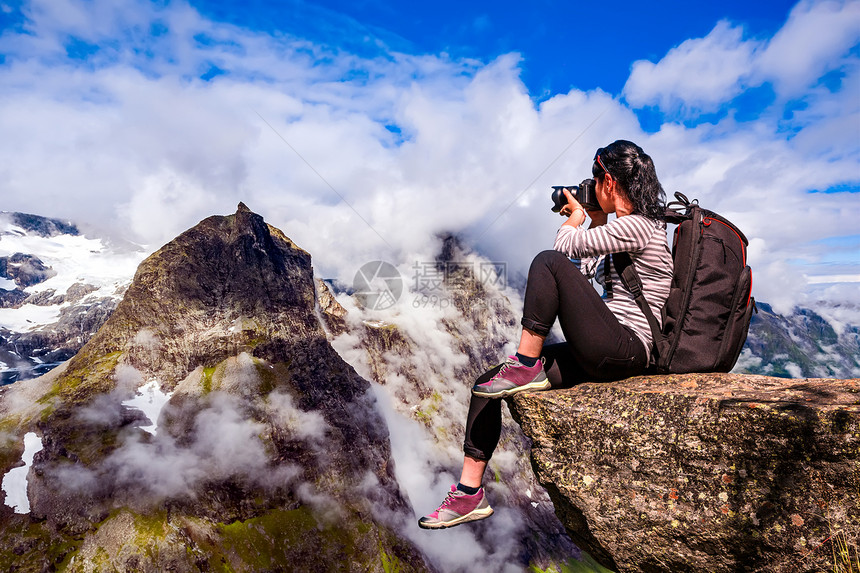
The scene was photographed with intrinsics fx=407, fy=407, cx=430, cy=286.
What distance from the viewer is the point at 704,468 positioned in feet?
20.6

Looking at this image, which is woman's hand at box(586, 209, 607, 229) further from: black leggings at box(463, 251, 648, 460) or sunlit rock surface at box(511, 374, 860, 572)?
sunlit rock surface at box(511, 374, 860, 572)

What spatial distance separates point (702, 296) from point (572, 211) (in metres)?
2.72

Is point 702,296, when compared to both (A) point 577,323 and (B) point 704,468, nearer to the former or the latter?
(A) point 577,323

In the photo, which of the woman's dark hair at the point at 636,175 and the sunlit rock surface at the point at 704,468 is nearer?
the sunlit rock surface at the point at 704,468

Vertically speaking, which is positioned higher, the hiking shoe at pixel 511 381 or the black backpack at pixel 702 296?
the black backpack at pixel 702 296

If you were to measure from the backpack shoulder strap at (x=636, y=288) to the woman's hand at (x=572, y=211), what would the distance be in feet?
3.29

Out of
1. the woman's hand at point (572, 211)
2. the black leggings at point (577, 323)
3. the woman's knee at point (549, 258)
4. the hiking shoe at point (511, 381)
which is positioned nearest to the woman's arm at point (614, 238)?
the woman's knee at point (549, 258)

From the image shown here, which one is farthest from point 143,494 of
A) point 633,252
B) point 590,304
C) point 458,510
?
point 633,252

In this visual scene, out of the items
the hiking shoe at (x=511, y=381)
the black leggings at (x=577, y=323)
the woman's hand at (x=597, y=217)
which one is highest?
the woman's hand at (x=597, y=217)

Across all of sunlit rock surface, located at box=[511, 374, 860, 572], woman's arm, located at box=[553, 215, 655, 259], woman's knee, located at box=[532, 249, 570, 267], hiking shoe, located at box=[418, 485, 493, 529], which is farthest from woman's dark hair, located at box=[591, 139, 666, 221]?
hiking shoe, located at box=[418, 485, 493, 529]

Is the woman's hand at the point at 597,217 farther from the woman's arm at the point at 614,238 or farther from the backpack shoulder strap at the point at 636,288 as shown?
the woman's arm at the point at 614,238

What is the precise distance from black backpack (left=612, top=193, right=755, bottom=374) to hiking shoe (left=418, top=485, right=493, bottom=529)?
422 centimetres

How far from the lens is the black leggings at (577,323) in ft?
22.6

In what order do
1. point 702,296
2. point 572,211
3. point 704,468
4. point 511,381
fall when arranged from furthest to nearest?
point 572,211 < point 511,381 < point 702,296 < point 704,468
